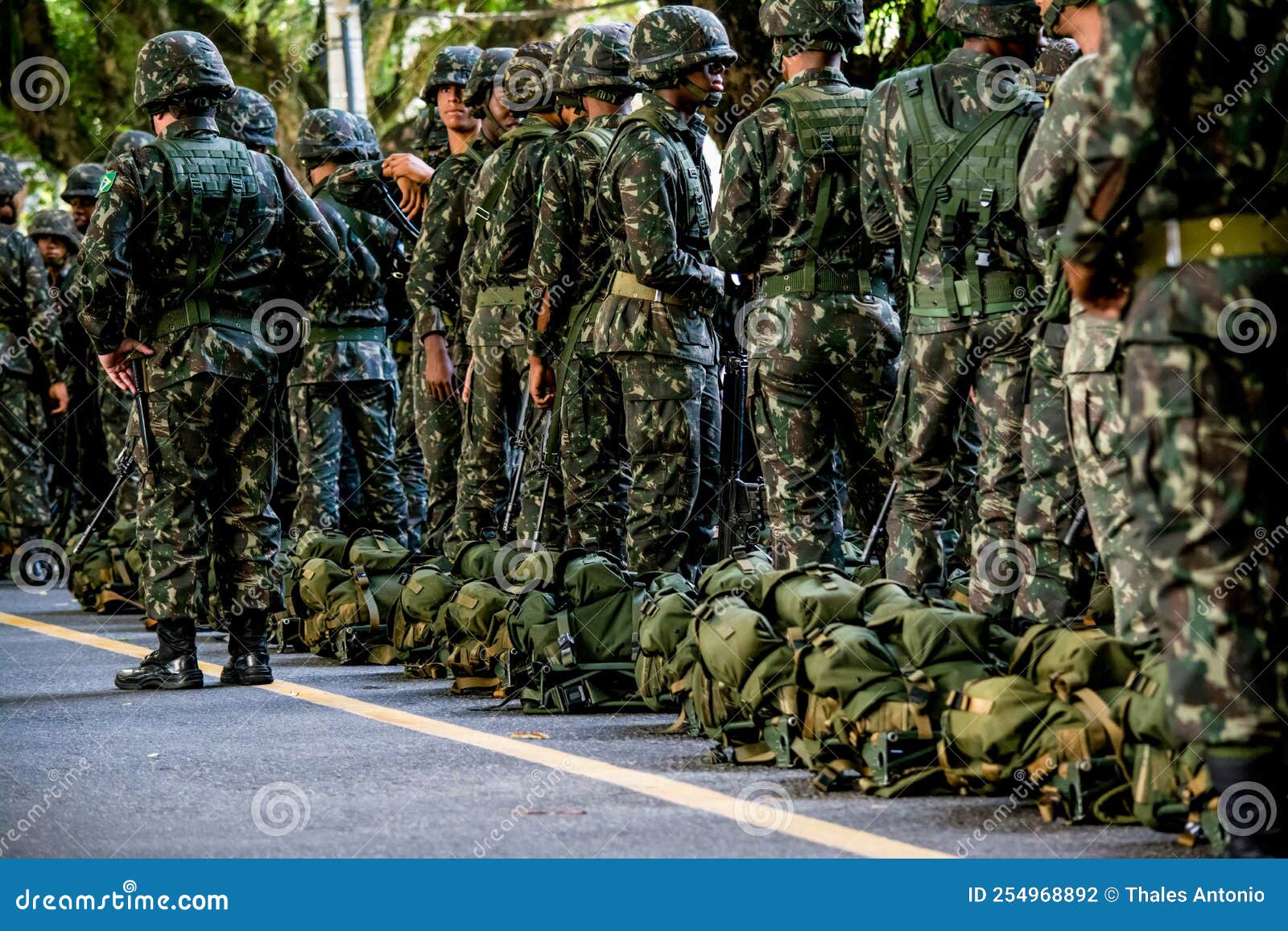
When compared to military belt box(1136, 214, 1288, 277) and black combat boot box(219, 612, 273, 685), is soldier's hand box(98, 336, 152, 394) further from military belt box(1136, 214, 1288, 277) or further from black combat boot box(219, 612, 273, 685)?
military belt box(1136, 214, 1288, 277)

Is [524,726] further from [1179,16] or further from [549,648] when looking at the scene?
[1179,16]

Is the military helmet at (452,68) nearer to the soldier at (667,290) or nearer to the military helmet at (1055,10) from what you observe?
the soldier at (667,290)

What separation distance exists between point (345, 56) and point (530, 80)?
6.38 m

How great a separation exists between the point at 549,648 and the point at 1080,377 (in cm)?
262

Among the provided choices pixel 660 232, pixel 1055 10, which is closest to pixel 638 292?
pixel 660 232

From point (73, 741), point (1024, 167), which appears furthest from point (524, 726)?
point (1024, 167)

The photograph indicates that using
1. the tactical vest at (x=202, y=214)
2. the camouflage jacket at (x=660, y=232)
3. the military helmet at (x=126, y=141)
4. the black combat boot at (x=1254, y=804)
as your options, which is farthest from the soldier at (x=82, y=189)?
the black combat boot at (x=1254, y=804)

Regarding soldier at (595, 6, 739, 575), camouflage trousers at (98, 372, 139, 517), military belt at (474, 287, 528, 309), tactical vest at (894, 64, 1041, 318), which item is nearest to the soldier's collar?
soldier at (595, 6, 739, 575)

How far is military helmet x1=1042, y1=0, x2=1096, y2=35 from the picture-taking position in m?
6.01

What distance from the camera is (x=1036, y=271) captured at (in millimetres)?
6891

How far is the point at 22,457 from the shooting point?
1511cm

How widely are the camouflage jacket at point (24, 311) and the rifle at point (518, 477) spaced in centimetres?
554

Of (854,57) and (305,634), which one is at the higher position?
(854,57)

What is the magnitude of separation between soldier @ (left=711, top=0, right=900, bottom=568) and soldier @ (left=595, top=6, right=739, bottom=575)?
1.35 ft
